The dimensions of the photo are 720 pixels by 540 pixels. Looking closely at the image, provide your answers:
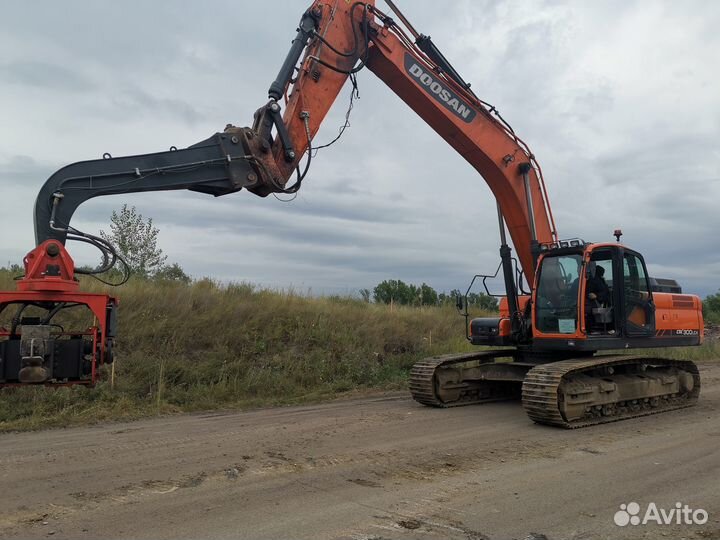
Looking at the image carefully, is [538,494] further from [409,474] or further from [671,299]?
[671,299]

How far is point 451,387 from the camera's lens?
975cm

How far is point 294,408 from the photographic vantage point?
9773mm

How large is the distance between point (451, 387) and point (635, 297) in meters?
3.16

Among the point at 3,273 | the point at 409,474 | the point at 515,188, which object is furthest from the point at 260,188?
the point at 3,273

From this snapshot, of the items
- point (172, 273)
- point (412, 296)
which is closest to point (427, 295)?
point (412, 296)

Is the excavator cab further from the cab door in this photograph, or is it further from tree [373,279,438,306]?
tree [373,279,438,306]

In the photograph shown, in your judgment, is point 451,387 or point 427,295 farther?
point 427,295

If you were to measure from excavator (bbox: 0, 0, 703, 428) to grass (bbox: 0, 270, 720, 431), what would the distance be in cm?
134

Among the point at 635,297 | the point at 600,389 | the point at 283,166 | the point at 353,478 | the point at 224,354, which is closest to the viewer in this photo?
the point at 353,478

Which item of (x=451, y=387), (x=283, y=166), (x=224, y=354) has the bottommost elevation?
(x=451, y=387)

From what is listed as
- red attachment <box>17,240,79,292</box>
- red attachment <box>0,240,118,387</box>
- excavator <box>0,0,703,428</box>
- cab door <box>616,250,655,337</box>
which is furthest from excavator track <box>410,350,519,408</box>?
red attachment <box>17,240,79,292</box>

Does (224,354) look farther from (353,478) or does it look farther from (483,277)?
(353,478)

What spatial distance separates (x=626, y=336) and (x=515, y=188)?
9.31 ft

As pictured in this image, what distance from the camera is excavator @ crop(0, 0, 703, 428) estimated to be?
571 cm
